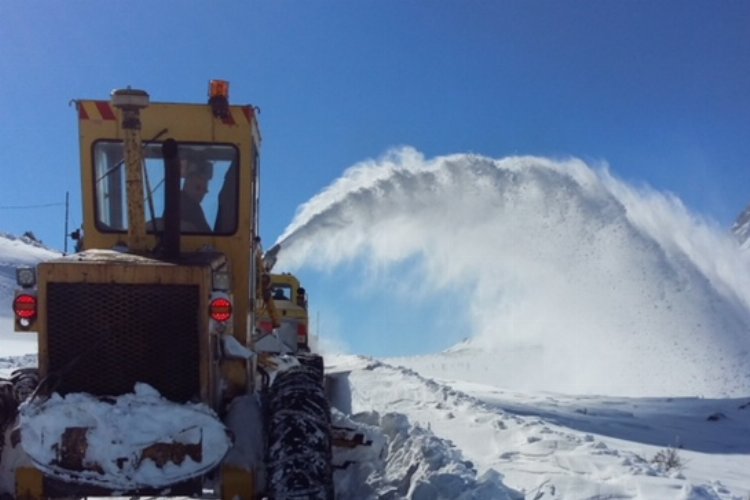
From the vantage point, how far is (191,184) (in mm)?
5941

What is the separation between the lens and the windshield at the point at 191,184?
232 inches

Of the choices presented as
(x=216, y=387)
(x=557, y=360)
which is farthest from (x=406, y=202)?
(x=216, y=387)

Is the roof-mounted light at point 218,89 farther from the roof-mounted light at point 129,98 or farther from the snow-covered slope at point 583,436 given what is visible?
the snow-covered slope at point 583,436

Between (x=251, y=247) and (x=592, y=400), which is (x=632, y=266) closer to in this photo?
(x=592, y=400)

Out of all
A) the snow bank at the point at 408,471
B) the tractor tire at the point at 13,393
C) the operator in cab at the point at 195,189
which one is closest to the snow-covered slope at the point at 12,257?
the snow bank at the point at 408,471

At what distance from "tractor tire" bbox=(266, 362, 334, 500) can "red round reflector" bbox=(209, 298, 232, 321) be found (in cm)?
60

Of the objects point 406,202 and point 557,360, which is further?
point 557,360

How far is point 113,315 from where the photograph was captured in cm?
464

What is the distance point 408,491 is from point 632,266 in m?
20.3

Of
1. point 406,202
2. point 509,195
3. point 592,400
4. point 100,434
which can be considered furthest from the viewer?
point 509,195

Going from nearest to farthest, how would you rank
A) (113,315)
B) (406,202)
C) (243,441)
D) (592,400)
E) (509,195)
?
(113,315)
(243,441)
(592,400)
(406,202)
(509,195)

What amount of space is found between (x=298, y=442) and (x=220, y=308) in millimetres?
870

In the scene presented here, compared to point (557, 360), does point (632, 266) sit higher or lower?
higher

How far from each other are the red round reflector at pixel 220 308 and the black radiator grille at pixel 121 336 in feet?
0.60
